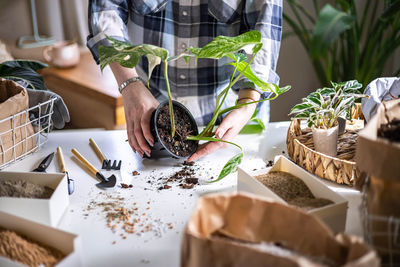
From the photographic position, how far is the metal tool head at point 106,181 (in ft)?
3.20

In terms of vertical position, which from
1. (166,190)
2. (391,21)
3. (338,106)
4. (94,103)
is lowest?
(94,103)

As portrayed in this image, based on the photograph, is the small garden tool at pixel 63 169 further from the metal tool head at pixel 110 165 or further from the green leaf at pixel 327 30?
the green leaf at pixel 327 30

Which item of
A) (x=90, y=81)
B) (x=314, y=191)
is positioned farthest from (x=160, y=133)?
(x=90, y=81)

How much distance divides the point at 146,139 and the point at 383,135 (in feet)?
1.84

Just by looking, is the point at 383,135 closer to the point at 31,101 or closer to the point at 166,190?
the point at 166,190

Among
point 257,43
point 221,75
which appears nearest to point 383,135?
point 257,43

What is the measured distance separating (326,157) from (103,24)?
743 mm

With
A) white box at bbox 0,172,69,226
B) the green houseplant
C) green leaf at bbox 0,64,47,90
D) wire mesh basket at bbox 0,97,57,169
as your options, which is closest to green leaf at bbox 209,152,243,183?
the green houseplant

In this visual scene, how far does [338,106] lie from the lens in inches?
41.5

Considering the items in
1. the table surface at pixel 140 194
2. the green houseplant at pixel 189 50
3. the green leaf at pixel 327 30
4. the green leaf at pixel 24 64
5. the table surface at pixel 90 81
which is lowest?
the table surface at pixel 90 81

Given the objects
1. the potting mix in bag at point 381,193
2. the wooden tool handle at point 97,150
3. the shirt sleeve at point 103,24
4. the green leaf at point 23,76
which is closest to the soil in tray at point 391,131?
the potting mix in bag at point 381,193

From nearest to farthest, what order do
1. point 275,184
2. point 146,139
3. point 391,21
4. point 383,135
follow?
point 383,135
point 275,184
point 146,139
point 391,21

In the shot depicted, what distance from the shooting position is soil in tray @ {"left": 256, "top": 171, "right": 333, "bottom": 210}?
788 mm

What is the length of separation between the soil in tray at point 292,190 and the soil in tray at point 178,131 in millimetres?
227
